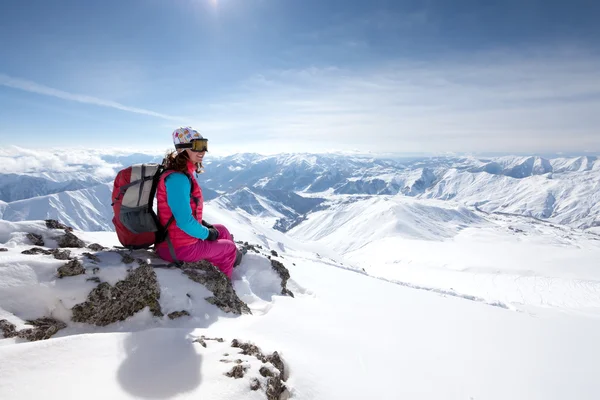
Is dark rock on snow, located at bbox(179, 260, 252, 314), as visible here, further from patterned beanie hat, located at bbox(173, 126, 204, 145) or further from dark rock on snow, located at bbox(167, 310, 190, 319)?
patterned beanie hat, located at bbox(173, 126, 204, 145)

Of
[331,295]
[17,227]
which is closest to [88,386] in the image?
[17,227]

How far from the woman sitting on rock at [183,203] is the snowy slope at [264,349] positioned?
0.67 metres

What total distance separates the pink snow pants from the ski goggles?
2.09 metres

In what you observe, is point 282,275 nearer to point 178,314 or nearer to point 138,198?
point 178,314

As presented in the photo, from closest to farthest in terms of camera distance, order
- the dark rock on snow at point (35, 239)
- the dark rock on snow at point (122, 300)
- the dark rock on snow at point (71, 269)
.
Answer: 1. the dark rock on snow at point (122, 300)
2. the dark rock on snow at point (71, 269)
3. the dark rock on snow at point (35, 239)

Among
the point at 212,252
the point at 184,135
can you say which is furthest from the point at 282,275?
the point at 184,135

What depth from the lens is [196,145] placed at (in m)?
6.21

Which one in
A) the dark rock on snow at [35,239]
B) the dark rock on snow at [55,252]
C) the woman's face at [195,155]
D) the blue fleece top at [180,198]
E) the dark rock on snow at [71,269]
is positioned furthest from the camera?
the dark rock on snow at [35,239]

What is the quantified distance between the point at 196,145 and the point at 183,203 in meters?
1.28

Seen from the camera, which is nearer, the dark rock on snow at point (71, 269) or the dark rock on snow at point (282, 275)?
the dark rock on snow at point (71, 269)

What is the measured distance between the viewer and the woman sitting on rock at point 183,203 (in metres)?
5.82

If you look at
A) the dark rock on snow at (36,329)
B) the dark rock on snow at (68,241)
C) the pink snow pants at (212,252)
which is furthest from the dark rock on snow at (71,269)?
the dark rock on snow at (68,241)

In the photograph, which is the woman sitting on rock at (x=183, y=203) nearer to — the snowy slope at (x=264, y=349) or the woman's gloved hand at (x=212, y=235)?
the woman's gloved hand at (x=212, y=235)

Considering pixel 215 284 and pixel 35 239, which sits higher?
pixel 35 239
